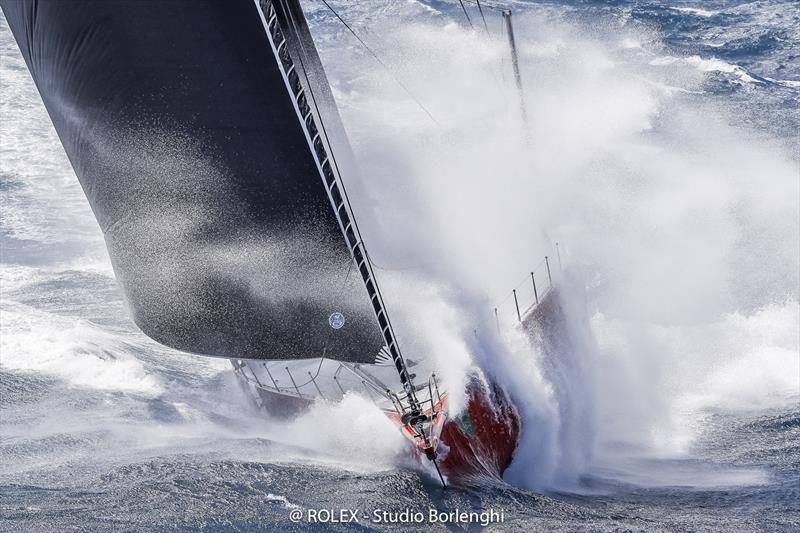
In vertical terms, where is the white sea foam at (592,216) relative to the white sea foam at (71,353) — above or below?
below

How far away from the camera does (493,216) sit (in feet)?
54.1

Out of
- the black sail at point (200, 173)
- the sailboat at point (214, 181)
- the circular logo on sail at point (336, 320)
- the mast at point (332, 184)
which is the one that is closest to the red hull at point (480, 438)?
the sailboat at point (214, 181)

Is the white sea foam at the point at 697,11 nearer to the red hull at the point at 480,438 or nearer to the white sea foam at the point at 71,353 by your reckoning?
the red hull at the point at 480,438

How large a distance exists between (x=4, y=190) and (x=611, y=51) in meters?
15.7

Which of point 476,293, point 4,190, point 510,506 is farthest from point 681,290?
point 4,190

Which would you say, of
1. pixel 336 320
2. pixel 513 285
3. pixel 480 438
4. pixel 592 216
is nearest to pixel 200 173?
pixel 336 320

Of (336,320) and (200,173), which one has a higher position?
(200,173)

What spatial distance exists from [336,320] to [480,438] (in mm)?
2507

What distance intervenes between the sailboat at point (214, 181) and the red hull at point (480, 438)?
0.11 feet

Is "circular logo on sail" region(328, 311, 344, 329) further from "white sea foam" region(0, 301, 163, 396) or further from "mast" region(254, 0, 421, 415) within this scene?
"white sea foam" region(0, 301, 163, 396)

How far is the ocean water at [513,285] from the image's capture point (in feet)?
31.6

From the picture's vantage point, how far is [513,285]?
14.3 metres

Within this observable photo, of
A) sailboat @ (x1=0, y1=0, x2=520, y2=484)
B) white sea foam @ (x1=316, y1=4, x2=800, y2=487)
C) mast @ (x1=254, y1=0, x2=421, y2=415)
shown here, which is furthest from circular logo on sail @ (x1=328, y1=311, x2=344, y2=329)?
white sea foam @ (x1=316, y1=4, x2=800, y2=487)

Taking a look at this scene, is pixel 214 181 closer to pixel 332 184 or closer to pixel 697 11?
pixel 332 184
